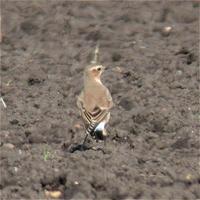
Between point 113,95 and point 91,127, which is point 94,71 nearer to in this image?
point 113,95

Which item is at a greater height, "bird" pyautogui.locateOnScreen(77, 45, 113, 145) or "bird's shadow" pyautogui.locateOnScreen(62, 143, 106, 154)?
"bird" pyautogui.locateOnScreen(77, 45, 113, 145)

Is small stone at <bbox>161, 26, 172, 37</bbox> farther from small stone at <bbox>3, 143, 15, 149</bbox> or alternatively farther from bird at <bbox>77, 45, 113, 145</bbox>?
small stone at <bbox>3, 143, 15, 149</bbox>

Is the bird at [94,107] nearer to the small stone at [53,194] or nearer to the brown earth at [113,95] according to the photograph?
the brown earth at [113,95]

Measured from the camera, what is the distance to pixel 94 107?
31.2 ft

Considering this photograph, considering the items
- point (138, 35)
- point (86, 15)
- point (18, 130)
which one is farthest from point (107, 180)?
point (86, 15)

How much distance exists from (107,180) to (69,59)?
162 inches

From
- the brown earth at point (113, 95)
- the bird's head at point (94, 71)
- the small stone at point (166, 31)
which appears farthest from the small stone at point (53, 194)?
the small stone at point (166, 31)

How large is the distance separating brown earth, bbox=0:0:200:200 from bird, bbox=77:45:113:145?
19 cm

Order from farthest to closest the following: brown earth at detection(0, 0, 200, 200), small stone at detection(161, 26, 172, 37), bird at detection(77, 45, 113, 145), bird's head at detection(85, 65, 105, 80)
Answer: small stone at detection(161, 26, 172, 37), bird's head at detection(85, 65, 105, 80), bird at detection(77, 45, 113, 145), brown earth at detection(0, 0, 200, 200)

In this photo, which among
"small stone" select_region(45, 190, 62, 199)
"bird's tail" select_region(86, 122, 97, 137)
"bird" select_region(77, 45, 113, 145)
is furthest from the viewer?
"bird" select_region(77, 45, 113, 145)

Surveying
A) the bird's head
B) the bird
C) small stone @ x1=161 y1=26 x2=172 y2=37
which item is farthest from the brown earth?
the bird's head

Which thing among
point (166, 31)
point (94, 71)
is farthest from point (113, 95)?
point (166, 31)

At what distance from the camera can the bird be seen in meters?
9.30

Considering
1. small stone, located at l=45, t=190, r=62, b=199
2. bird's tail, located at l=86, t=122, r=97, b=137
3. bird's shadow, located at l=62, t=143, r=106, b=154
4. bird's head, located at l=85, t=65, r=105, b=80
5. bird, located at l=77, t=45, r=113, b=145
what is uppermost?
bird's head, located at l=85, t=65, r=105, b=80
